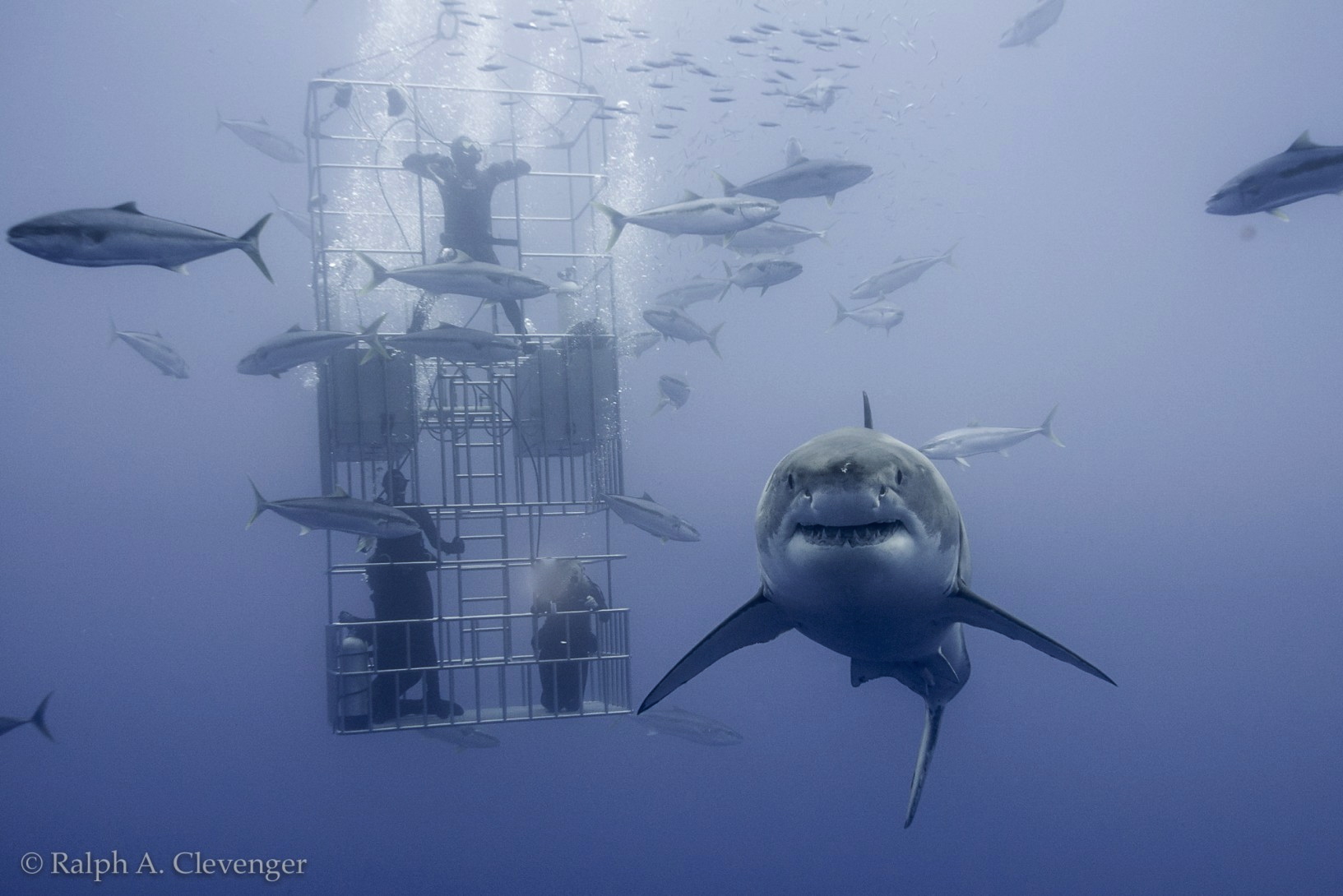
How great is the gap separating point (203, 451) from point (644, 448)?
35.2 meters

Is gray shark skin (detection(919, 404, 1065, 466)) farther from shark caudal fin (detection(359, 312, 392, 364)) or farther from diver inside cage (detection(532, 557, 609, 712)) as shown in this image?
shark caudal fin (detection(359, 312, 392, 364))

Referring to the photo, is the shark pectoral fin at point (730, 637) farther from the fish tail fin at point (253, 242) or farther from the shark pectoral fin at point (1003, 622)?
the fish tail fin at point (253, 242)

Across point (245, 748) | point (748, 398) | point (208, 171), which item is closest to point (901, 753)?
point (748, 398)

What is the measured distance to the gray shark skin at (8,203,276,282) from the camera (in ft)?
A: 11.7

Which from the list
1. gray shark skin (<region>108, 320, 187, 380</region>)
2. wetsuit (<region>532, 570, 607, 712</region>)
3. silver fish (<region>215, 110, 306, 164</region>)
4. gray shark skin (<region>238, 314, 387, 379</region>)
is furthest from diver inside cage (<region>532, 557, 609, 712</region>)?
silver fish (<region>215, 110, 306, 164</region>)

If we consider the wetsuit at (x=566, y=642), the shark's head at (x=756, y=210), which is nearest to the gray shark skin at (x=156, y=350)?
the wetsuit at (x=566, y=642)

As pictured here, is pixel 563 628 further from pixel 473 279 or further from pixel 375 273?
pixel 375 273

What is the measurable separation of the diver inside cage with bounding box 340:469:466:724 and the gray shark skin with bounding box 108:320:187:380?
9.25 feet

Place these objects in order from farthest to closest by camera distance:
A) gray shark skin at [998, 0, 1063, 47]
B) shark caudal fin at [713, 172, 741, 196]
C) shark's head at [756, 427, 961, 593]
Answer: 1. gray shark skin at [998, 0, 1063, 47]
2. shark caudal fin at [713, 172, 741, 196]
3. shark's head at [756, 427, 961, 593]

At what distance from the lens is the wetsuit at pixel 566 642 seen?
5.41 metres

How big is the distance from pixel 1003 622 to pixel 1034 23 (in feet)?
33.3

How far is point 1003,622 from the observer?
2512 millimetres

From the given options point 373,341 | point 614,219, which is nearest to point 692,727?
point 614,219

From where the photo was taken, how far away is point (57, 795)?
56781 mm
